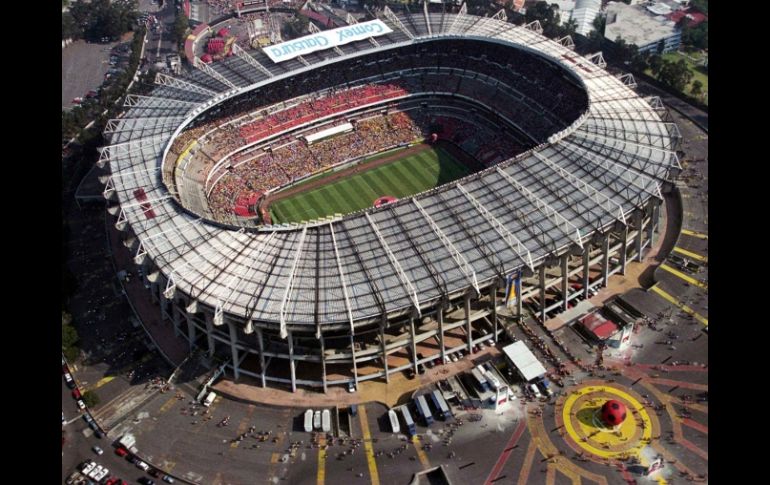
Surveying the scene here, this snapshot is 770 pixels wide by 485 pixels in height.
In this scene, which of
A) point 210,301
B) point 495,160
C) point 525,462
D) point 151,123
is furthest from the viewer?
point 495,160

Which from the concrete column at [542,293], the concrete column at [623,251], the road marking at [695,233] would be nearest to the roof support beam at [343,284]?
the concrete column at [542,293]

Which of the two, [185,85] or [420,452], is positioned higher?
[185,85]

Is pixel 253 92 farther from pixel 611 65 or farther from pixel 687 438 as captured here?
pixel 687 438

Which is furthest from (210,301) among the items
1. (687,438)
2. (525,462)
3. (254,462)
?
(687,438)

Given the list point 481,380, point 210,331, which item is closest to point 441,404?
point 481,380

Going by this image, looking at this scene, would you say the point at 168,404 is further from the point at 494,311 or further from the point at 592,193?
the point at 592,193

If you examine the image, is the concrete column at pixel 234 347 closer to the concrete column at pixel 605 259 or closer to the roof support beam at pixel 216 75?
the concrete column at pixel 605 259

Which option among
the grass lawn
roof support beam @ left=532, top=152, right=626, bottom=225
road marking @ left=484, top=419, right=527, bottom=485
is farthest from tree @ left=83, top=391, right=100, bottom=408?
the grass lawn
